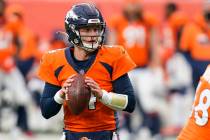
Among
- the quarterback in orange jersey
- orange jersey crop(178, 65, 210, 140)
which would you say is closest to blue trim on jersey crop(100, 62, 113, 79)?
the quarterback in orange jersey

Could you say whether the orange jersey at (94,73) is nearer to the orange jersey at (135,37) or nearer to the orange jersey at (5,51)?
the orange jersey at (135,37)

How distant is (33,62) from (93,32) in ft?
23.6

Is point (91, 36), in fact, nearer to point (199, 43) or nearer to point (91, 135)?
point (91, 135)

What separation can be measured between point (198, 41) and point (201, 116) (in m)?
5.12

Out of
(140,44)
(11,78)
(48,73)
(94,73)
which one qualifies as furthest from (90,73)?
(11,78)

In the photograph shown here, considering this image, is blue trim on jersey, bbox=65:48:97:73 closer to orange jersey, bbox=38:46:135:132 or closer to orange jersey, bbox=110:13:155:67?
orange jersey, bbox=38:46:135:132

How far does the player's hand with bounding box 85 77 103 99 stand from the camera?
6250mm

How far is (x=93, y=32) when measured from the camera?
643cm

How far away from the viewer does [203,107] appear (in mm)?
6238

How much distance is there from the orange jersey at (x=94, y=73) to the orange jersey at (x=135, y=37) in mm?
5444

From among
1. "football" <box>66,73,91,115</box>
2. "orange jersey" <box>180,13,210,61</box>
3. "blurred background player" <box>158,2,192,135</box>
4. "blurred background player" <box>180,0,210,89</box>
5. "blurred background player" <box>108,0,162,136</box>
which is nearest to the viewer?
"football" <box>66,73,91,115</box>

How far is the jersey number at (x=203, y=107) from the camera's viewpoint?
245 inches

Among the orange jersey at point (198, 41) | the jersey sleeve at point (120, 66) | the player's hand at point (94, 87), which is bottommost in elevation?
the orange jersey at point (198, 41)

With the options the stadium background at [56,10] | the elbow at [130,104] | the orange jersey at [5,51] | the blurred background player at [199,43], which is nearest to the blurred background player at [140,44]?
the blurred background player at [199,43]
